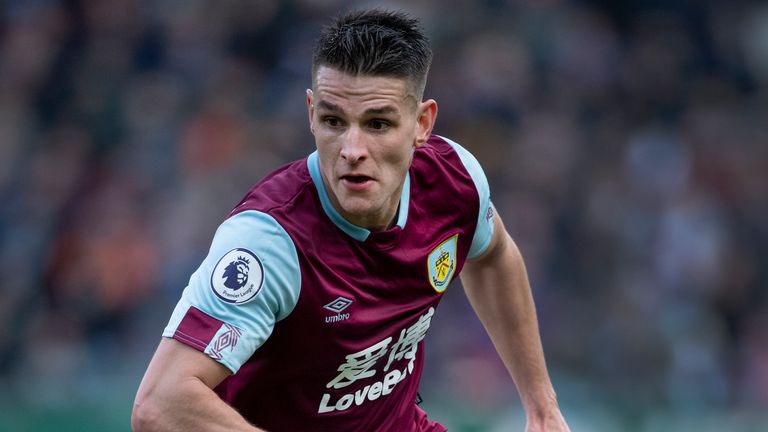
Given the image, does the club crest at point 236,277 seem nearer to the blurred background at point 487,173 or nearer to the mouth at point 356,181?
the mouth at point 356,181

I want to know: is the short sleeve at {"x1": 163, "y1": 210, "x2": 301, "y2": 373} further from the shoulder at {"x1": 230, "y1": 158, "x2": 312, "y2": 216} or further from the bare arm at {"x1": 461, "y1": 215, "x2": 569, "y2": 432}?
the bare arm at {"x1": 461, "y1": 215, "x2": 569, "y2": 432}

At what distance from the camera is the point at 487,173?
1031 centimetres

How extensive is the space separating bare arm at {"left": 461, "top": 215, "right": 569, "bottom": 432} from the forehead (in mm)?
1113

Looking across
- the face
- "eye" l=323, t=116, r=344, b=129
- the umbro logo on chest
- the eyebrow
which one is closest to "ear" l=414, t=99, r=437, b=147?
the face

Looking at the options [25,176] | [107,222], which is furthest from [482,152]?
[25,176]

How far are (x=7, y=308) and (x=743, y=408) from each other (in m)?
5.88

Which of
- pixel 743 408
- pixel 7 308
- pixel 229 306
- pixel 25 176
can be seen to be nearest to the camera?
pixel 229 306

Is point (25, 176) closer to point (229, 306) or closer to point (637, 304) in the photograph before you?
point (637, 304)

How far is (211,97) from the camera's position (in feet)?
35.8

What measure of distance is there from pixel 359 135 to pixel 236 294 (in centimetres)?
70

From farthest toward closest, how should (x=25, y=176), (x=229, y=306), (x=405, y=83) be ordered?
(x=25, y=176), (x=405, y=83), (x=229, y=306)

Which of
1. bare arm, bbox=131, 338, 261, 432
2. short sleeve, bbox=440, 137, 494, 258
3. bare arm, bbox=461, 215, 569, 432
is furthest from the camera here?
bare arm, bbox=461, 215, 569, 432

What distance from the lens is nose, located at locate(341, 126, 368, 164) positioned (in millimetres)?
3990

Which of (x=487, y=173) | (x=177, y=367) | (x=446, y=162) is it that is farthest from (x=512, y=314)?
(x=487, y=173)
